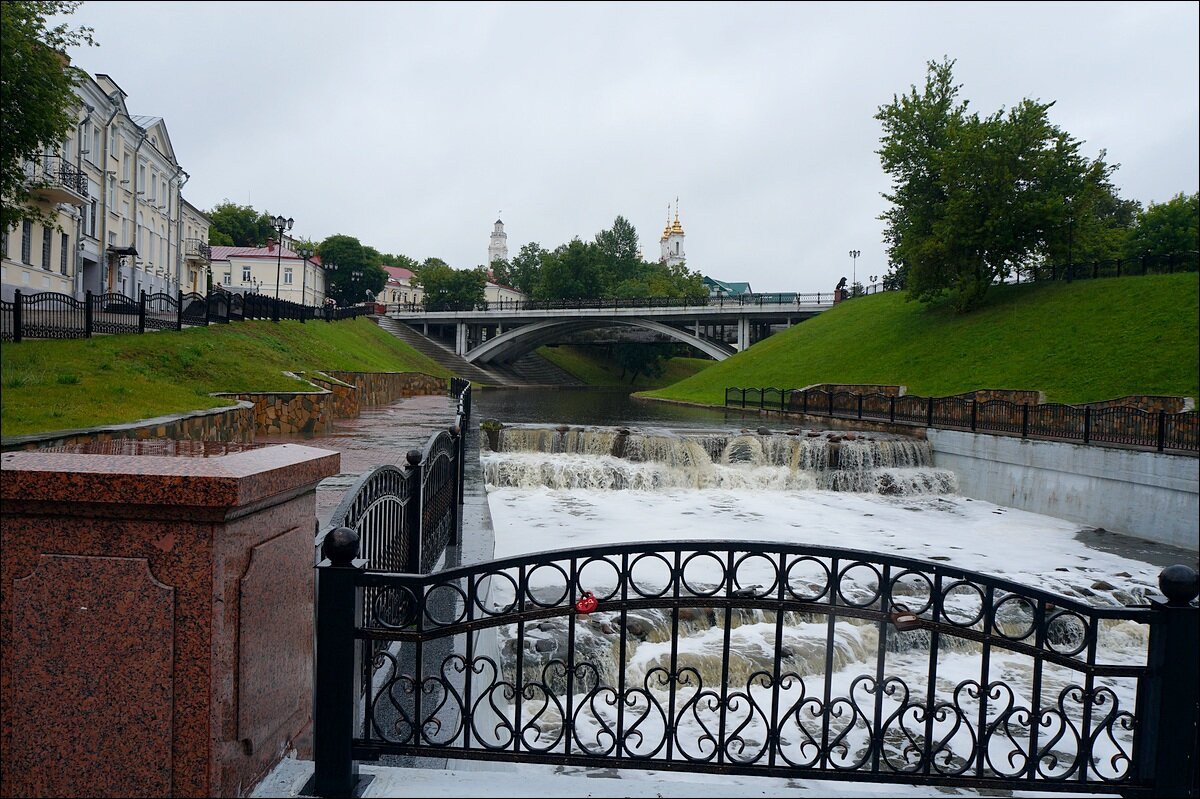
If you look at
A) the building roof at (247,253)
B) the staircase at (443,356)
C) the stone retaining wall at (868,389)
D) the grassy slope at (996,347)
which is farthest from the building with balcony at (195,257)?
the staircase at (443,356)

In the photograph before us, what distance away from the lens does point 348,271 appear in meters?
79.1

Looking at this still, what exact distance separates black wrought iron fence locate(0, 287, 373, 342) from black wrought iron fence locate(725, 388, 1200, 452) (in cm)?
1488

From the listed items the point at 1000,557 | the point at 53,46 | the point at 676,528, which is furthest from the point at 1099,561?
the point at 53,46

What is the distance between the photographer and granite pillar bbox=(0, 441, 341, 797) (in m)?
2.16

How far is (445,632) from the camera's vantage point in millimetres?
2738

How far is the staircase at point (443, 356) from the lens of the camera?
5459 centimetres

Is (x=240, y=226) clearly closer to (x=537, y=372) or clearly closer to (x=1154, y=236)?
(x=537, y=372)

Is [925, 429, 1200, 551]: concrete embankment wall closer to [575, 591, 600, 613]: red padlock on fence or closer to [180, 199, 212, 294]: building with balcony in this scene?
[575, 591, 600, 613]: red padlock on fence

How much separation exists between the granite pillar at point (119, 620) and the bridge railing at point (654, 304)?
1845 inches

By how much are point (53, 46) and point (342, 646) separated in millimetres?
7761

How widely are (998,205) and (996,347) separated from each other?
642 cm

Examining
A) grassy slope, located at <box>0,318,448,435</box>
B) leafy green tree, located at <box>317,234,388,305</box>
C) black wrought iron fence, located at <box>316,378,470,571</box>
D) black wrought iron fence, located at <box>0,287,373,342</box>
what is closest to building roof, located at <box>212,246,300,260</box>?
leafy green tree, located at <box>317,234,388,305</box>

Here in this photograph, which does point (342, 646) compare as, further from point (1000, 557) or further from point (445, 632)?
point (1000, 557)

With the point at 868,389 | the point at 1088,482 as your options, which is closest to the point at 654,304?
the point at 868,389
